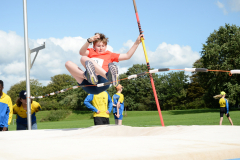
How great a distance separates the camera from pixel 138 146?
2529 millimetres

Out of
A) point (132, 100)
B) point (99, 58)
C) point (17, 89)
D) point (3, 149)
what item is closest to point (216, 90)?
point (132, 100)

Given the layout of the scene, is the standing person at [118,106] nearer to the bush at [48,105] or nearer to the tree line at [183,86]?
the tree line at [183,86]

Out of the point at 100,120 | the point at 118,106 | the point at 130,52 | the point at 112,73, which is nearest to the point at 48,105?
the point at 118,106

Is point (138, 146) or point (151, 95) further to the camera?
point (151, 95)

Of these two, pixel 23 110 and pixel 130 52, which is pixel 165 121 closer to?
pixel 23 110

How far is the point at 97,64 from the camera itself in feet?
14.3

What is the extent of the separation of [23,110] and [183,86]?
2376 inches

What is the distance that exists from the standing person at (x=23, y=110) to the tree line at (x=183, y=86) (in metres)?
24.0

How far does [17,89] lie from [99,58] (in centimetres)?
6699

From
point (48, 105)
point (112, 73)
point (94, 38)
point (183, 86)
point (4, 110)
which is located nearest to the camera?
point (112, 73)

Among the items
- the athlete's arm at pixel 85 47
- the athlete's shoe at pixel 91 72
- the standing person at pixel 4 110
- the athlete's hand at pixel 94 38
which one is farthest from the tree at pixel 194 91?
the athlete's shoe at pixel 91 72

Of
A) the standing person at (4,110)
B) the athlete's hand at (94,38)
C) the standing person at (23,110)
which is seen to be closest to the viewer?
the athlete's hand at (94,38)

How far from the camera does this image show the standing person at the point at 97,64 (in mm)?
4289

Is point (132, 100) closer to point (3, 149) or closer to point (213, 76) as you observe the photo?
point (213, 76)
